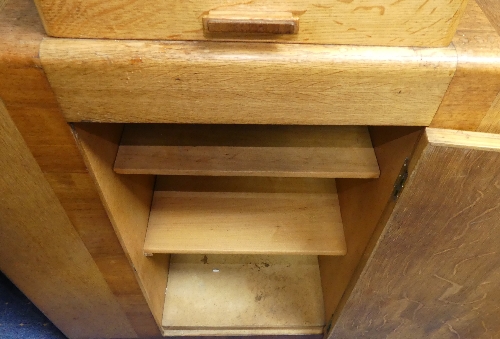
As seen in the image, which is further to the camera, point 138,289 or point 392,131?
point 138,289

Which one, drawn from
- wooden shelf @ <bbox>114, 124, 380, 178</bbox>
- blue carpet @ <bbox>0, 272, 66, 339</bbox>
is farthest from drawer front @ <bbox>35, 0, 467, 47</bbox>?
blue carpet @ <bbox>0, 272, 66, 339</bbox>

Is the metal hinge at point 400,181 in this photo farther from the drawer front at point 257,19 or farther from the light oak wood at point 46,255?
the light oak wood at point 46,255

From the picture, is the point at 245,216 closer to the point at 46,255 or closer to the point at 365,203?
the point at 365,203

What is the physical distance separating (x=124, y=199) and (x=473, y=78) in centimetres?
60

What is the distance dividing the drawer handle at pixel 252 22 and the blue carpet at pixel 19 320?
113 cm

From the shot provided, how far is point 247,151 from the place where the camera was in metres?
0.70

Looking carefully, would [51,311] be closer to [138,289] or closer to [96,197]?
[138,289]

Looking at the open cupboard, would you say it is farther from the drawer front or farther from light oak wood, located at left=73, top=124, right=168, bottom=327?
the drawer front

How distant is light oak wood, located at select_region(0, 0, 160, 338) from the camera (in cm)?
43

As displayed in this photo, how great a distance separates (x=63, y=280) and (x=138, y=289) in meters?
0.16

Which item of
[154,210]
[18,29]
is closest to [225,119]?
[18,29]

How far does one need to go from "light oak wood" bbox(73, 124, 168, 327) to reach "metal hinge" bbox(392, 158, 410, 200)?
1.52ft

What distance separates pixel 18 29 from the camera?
44 cm

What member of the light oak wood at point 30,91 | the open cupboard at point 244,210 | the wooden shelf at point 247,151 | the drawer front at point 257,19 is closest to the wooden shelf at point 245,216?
the open cupboard at point 244,210
